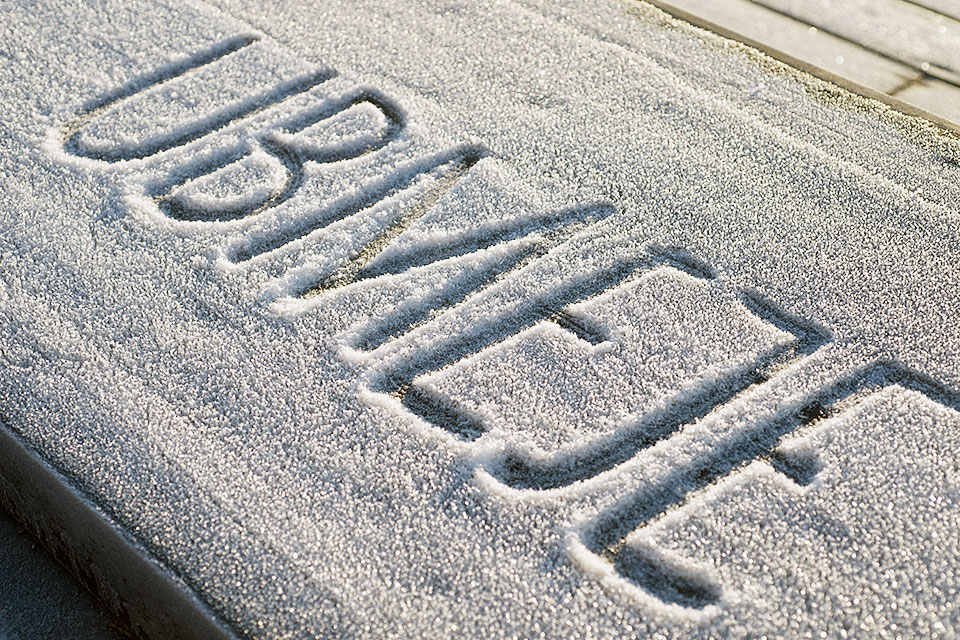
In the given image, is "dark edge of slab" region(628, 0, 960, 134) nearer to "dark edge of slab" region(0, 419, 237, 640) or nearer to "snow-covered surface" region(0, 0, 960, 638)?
"snow-covered surface" region(0, 0, 960, 638)

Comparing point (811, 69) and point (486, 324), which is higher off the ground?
point (811, 69)

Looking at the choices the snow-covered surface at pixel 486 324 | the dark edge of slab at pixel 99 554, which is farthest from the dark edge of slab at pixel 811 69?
the dark edge of slab at pixel 99 554

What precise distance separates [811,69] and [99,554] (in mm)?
1597

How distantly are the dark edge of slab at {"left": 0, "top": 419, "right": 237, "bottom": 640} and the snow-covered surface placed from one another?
0.02 metres

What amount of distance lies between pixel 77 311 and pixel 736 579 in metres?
0.94

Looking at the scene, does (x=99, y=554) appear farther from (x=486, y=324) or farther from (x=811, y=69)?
(x=811, y=69)

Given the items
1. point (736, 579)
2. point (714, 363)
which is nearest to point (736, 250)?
point (714, 363)

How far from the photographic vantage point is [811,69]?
6.88 feet

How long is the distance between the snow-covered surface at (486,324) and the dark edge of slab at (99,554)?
21 mm

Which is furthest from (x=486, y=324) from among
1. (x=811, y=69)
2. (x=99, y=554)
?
(x=811, y=69)

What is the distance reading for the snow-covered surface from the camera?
1138 mm

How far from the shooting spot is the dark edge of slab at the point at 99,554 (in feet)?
3.66

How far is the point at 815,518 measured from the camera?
1.19m

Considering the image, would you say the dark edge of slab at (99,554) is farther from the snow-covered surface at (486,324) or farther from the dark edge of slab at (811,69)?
the dark edge of slab at (811,69)
